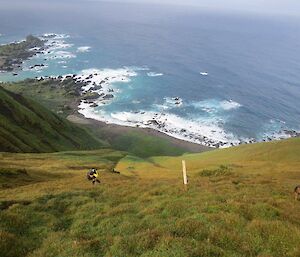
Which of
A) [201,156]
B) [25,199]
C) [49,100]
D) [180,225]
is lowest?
[49,100]

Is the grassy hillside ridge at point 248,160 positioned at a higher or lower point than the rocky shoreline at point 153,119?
higher

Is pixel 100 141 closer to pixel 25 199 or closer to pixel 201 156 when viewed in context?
pixel 201 156

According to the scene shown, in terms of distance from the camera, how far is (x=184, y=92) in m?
189

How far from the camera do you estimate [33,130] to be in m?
108

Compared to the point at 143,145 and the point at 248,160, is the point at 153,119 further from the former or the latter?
the point at 248,160

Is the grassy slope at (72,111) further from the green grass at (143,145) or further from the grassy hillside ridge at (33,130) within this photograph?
the grassy hillside ridge at (33,130)

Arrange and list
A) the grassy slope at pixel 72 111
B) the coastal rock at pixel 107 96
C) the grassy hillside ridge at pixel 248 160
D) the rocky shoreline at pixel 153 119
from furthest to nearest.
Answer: the coastal rock at pixel 107 96
the rocky shoreline at pixel 153 119
the grassy slope at pixel 72 111
the grassy hillside ridge at pixel 248 160

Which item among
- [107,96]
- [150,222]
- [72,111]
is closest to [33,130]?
[72,111]

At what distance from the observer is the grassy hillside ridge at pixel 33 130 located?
93.1 m

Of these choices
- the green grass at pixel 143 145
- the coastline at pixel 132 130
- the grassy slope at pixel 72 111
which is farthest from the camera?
the coastline at pixel 132 130

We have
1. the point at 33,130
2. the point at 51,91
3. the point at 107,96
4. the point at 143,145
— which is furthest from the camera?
the point at 51,91

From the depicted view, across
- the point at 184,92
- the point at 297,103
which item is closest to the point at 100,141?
the point at 184,92

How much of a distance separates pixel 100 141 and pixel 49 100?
176 feet

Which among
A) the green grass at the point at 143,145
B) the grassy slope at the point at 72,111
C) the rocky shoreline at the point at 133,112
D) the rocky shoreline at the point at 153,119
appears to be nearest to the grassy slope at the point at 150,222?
the green grass at the point at 143,145
